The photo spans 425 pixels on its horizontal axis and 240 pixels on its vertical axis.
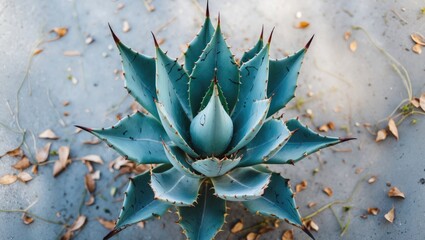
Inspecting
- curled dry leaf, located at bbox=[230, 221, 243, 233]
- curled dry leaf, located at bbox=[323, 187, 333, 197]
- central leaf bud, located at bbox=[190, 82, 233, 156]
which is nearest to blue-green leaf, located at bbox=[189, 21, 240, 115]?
central leaf bud, located at bbox=[190, 82, 233, 156]

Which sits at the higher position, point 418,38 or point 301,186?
point 418,38

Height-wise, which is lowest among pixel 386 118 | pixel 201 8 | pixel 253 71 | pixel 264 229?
pixel 264 229

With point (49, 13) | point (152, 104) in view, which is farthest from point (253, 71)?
point (49, 13)

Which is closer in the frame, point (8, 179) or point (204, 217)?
point (204, 217)

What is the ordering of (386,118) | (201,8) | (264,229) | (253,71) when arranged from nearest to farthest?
(253,71) → (264,229) → (386,118) → (201,8)

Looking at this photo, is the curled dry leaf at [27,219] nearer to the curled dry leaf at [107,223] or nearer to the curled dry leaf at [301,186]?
the curled dry leaf at [107,223]

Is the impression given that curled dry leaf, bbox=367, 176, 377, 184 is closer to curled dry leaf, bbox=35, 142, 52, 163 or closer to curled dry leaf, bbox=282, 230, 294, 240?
curled dry leaf, bbox=282, 230, 294, 240

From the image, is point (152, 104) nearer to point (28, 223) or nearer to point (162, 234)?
point (162, 234)

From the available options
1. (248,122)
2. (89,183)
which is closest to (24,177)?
(89,183)

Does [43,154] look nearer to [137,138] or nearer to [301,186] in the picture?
[137,138]
